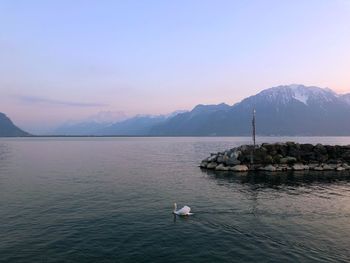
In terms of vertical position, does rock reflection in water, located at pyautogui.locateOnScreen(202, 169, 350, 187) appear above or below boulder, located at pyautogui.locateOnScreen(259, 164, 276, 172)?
below

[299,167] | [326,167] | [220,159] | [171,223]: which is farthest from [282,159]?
[171,223]

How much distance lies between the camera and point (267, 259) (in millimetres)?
21422

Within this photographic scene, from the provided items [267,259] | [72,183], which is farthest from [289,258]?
[72,183]

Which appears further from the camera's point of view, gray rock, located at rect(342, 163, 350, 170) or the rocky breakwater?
the rocky breakwater

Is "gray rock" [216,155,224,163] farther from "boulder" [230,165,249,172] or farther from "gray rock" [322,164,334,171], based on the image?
"gray rock" [322,164,334,171]

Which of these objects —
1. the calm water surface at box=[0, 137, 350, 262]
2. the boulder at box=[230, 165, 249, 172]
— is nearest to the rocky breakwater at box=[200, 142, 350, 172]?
the boulder at box=[230, 165, 249, 172]

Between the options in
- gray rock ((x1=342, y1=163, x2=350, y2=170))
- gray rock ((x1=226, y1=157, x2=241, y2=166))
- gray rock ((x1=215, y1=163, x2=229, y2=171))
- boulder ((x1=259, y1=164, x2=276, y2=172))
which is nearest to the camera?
boulder ((x1=259, y1=164, x2=276, y2=172))

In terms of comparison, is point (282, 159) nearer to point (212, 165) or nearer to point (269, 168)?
point (269, 168)

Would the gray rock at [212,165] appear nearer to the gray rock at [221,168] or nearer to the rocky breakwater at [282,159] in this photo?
the rocky breakwater at [282,159]

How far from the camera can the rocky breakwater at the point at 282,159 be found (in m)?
69.4

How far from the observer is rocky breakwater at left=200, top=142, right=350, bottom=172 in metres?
69.4

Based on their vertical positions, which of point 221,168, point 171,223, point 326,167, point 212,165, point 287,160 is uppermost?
point 287,160

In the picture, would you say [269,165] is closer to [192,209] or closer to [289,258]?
[192,209]

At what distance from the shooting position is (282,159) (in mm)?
72062
